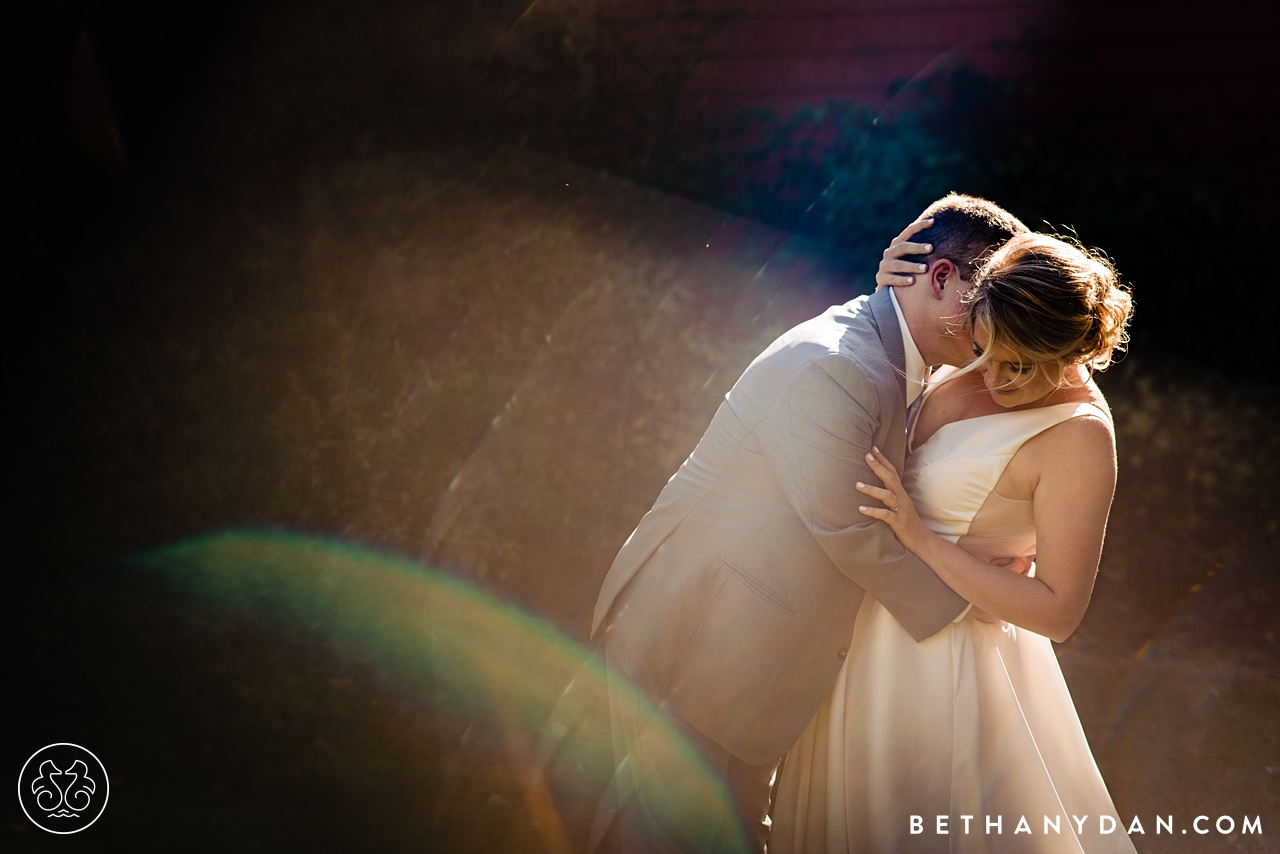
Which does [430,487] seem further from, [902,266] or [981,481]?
[981,481]

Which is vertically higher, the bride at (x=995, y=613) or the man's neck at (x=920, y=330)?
the man's neck at (x=920, y=330)

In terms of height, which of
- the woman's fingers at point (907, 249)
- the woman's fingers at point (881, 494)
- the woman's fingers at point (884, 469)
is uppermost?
the woman's fingers at point (907, 249)

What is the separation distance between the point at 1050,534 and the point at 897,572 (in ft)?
1.39

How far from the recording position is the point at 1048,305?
240 centimetres

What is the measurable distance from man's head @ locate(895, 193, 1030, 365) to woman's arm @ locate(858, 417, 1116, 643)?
37 centimetres

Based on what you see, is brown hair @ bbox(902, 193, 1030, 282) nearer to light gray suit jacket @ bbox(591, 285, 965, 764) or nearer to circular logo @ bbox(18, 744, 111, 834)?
light gray suit jacket @ bbox(591, 285, 965, 764)

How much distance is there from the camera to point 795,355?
2.68 meters

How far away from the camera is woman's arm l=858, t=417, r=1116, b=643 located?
2.55m

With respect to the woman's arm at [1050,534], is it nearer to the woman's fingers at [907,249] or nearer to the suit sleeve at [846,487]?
the suit sleeve at [846,487]

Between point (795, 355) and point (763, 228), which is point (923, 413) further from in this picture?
point (763, 228)

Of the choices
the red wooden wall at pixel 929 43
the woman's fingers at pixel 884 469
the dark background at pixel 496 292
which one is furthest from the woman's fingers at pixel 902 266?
the red wooden wall at pixel 929 43

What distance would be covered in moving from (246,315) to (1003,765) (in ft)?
15.8

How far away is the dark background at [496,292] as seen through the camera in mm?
4855

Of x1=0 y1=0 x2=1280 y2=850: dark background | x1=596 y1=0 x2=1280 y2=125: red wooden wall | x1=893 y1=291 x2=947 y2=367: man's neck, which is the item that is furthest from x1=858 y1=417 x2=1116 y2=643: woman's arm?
x1=596 y1=0 x2=1280 y2=125: red wooden wall
